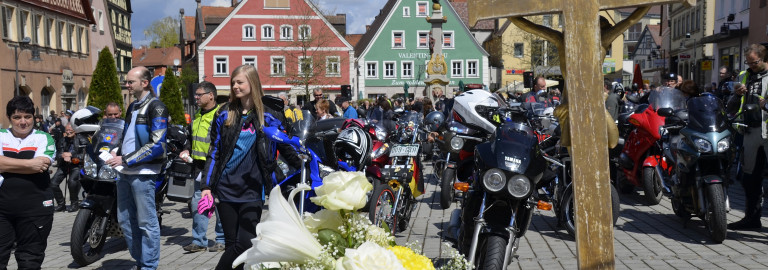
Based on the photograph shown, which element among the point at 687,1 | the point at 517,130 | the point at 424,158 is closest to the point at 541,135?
the point at 517,130


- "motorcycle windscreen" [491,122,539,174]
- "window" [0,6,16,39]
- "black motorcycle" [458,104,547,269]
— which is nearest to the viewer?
"black motorcycle" [458,104,547,269]

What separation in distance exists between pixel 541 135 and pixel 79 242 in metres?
4.88

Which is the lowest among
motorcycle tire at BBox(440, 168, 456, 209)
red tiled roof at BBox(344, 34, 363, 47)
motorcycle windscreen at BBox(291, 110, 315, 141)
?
motorcycle tire at BBox(440, 168, 456, 209)

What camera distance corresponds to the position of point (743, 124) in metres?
7.89

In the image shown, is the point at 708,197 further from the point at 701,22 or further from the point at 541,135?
the point at 701,22

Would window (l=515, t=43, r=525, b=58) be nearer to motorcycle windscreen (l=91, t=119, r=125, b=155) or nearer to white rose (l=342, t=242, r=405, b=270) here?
motorcycle windscreen (l=91, t=119, r=125, b=155)

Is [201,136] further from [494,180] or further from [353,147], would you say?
[494,180]

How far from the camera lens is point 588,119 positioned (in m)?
2.63

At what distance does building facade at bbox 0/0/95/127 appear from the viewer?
107 ft

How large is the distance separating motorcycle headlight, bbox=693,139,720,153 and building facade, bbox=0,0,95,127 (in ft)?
90.3

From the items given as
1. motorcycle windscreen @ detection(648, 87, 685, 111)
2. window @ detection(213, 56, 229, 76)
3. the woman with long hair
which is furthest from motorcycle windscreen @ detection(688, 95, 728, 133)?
window @ detection(213, 56, 229, 76)

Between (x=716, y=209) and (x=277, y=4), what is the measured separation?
183 ft

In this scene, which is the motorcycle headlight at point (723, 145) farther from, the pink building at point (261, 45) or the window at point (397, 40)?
the window at point (397, 40)

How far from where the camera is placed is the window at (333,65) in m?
54.2
